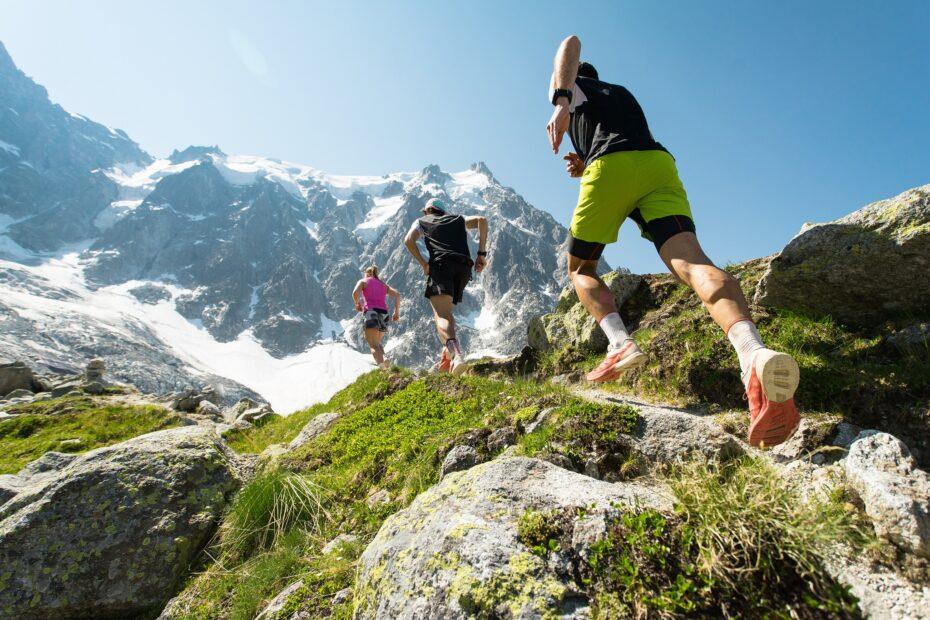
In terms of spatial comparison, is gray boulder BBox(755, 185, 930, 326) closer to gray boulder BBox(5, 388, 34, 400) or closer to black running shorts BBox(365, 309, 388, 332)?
black running shorts BBox(365, 309, 388, 332)

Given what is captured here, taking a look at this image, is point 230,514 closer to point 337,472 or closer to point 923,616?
point 337,472

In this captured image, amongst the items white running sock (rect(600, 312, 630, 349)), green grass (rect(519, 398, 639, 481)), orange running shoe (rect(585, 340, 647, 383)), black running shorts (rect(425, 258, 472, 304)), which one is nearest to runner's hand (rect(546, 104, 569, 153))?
white running sock (rect(600, 312, 630, 349))

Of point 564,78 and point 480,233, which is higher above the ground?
point 480,233

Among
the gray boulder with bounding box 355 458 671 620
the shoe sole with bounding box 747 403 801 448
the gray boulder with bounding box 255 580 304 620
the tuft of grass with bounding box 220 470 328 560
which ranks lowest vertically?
the gray boulder with bounding box 255 580 304 620

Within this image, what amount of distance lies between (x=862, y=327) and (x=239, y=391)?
155 metres

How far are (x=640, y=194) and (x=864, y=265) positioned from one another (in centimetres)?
253

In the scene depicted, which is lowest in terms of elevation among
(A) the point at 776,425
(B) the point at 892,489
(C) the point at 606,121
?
(B) the point at 892,489

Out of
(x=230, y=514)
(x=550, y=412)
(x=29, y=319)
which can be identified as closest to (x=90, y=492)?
(x=230, y=514)

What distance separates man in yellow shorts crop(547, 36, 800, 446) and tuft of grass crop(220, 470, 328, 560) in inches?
119

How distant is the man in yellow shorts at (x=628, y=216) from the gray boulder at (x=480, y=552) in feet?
4.08

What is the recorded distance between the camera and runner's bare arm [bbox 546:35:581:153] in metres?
4.51

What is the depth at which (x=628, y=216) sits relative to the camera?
448 cm

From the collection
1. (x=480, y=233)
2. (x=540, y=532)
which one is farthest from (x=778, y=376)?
(x=480, y=233)

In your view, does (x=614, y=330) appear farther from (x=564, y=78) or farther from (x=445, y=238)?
(x=445, y=238)
